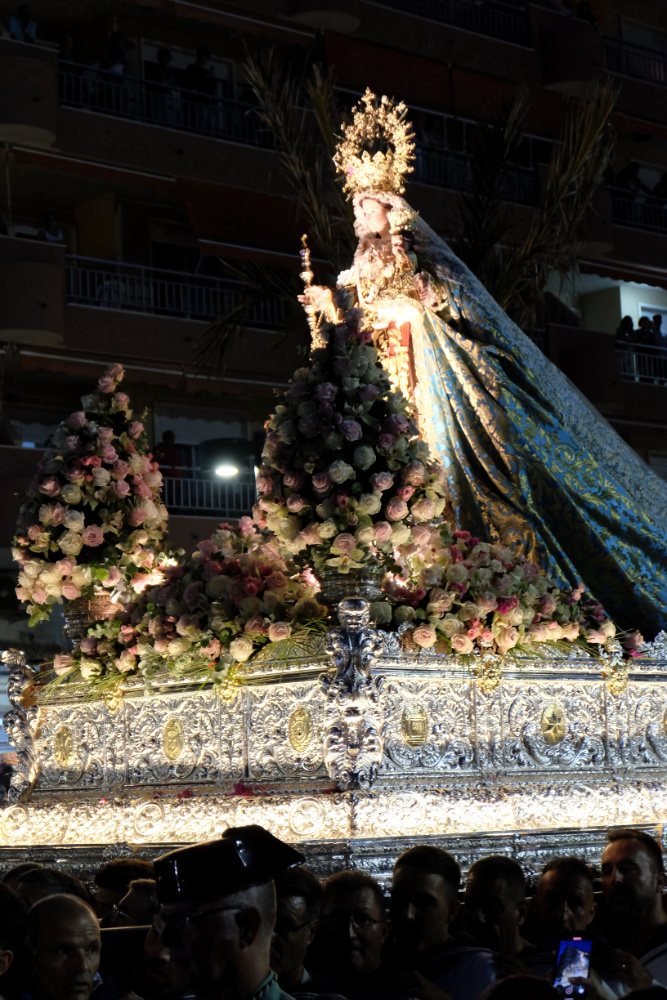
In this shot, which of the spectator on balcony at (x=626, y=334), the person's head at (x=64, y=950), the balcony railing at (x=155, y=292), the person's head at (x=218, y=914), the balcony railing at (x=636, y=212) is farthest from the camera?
the balcony railing at (x=636, y=212)

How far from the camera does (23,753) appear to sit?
725 cm

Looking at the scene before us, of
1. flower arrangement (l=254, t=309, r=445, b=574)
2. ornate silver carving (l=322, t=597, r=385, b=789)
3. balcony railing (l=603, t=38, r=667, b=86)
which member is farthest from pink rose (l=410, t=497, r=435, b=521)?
balcony railing (l=603, t=38, r=667, b=86)

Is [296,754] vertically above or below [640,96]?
below

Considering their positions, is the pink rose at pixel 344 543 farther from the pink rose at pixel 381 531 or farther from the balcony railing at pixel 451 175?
the balcony railing at pixel 451 175

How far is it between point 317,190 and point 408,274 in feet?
11.5

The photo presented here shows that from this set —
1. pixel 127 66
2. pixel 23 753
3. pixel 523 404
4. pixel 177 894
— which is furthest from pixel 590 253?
pixel 177 894

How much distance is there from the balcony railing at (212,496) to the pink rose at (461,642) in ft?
34.7

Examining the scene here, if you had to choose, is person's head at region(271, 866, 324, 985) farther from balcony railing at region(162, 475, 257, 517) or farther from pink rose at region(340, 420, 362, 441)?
balcony railing at region(162, 475, 257, 517)

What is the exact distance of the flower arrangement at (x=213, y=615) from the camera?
6090mm

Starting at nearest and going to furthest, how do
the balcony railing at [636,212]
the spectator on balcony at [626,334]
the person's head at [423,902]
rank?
1. the person's head at [423,902]
2. the spectator on balcony at [626,334]
3. the balcony railing at [636,212]

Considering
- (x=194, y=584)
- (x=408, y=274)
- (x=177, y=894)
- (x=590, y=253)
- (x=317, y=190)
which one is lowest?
(x=177, y=894)

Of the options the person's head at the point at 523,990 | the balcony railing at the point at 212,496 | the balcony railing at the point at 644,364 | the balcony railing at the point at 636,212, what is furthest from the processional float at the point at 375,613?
the balcony railing at the point at 636,212

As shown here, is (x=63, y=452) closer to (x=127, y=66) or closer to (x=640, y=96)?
(x=127, y=66)

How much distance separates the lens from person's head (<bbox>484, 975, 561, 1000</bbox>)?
8.70 feet
